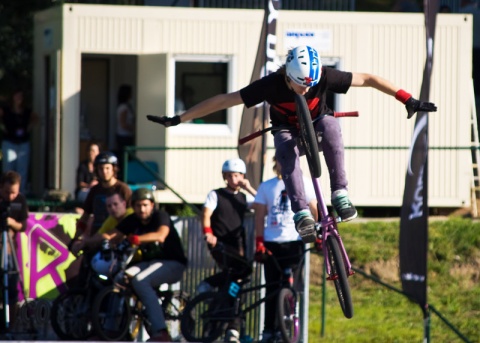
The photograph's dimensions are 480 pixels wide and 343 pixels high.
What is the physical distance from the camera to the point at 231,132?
1725 centimetres

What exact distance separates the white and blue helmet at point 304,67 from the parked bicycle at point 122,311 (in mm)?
3914

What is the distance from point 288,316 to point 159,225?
151 cm

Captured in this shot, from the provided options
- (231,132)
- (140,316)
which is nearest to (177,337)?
(140,316)

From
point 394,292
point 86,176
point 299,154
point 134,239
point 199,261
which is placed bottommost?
point 394,292

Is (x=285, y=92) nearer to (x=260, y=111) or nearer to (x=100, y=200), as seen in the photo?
(x=260, y=111)

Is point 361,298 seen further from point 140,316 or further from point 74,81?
point 74,81

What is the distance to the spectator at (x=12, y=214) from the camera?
484 inches

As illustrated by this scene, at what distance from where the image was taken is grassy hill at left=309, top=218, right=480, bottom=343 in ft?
44.4

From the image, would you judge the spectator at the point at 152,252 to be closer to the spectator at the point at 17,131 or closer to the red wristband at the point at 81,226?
the red wristband at the point at 81,226

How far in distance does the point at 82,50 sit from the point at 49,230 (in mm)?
5112

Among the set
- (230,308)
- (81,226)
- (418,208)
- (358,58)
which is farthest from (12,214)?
(358,58)

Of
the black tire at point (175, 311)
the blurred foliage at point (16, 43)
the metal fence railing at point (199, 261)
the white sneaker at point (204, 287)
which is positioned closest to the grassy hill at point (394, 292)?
the metal fence railing at point (199, 261)

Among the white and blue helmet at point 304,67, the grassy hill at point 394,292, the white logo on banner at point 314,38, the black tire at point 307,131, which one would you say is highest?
the white logo on banner at point 314,38

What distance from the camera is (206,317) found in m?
11.3
